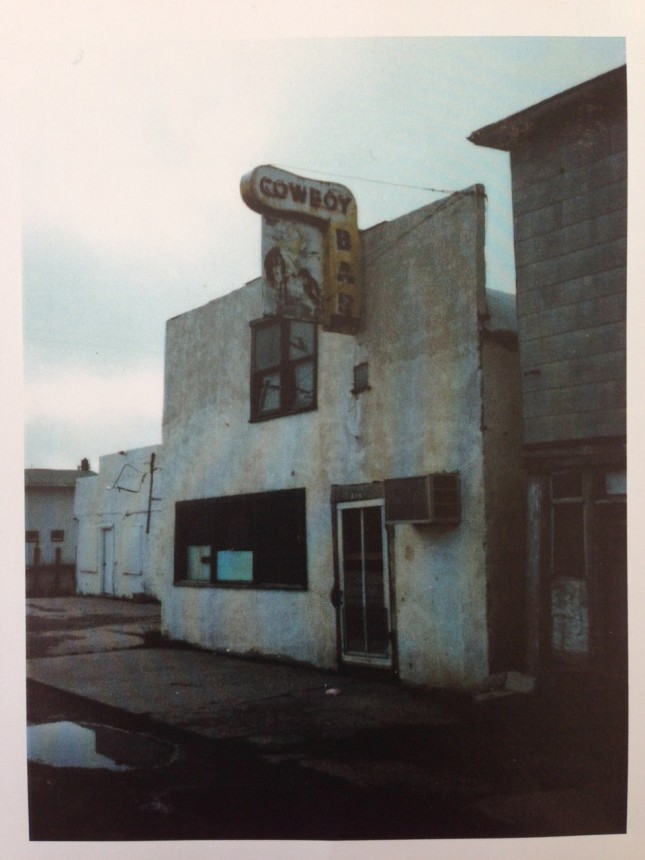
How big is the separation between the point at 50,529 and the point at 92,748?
3.31 ft

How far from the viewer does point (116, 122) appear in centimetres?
355

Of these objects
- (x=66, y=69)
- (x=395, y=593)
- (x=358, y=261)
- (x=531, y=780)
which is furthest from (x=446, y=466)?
(x=66, y=69)

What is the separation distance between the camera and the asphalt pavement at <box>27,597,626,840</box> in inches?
121

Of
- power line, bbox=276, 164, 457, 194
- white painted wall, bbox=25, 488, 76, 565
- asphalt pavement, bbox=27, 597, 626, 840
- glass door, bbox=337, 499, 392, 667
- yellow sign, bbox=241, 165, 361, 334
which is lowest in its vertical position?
asphalt pavement, bbox=27, 597, 626, 840

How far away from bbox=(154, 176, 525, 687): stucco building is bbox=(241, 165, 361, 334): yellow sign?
0.05 feet

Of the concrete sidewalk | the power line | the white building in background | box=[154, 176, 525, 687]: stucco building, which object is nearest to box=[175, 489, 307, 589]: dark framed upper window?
box=[154, 176, 525, 687]: stucco building

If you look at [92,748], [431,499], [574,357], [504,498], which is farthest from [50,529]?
[574,357]

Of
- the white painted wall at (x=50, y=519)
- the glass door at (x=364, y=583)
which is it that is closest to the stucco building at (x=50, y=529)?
the white painted wall at (x=50, y=519)

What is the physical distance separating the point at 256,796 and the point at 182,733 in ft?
1.59

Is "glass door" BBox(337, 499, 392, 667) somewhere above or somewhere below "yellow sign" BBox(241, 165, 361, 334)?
below

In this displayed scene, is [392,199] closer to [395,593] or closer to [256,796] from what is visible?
[395,593]

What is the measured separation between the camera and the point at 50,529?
3.53 metres

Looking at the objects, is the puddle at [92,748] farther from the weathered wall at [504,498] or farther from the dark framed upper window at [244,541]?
the weathered wall at [504,498]

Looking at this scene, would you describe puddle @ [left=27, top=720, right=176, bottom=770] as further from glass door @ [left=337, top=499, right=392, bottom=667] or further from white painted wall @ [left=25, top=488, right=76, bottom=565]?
glass door @ [left=337, top=499, right=392, bottom=667]
